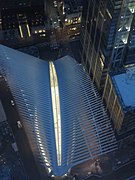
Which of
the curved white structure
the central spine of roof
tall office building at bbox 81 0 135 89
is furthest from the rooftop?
the central spine of roof

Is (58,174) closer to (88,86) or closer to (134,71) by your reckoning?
(88,86)

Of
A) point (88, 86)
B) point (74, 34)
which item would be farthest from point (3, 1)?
point (88, 86)

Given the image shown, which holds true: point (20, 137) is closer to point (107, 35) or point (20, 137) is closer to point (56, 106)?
point (56, 106)

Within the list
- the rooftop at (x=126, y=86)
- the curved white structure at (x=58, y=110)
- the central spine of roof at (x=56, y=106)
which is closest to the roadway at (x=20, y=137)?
the curved white structure at (x=58, y=110)

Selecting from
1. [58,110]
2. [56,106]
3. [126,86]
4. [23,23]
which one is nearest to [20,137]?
[56,106]

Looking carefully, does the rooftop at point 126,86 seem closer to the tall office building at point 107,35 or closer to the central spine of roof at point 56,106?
the tall office building at point 107,35

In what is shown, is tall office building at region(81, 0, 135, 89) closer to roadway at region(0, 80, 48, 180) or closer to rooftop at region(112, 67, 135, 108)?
rooftop at region(112, 67, 135, 108)
